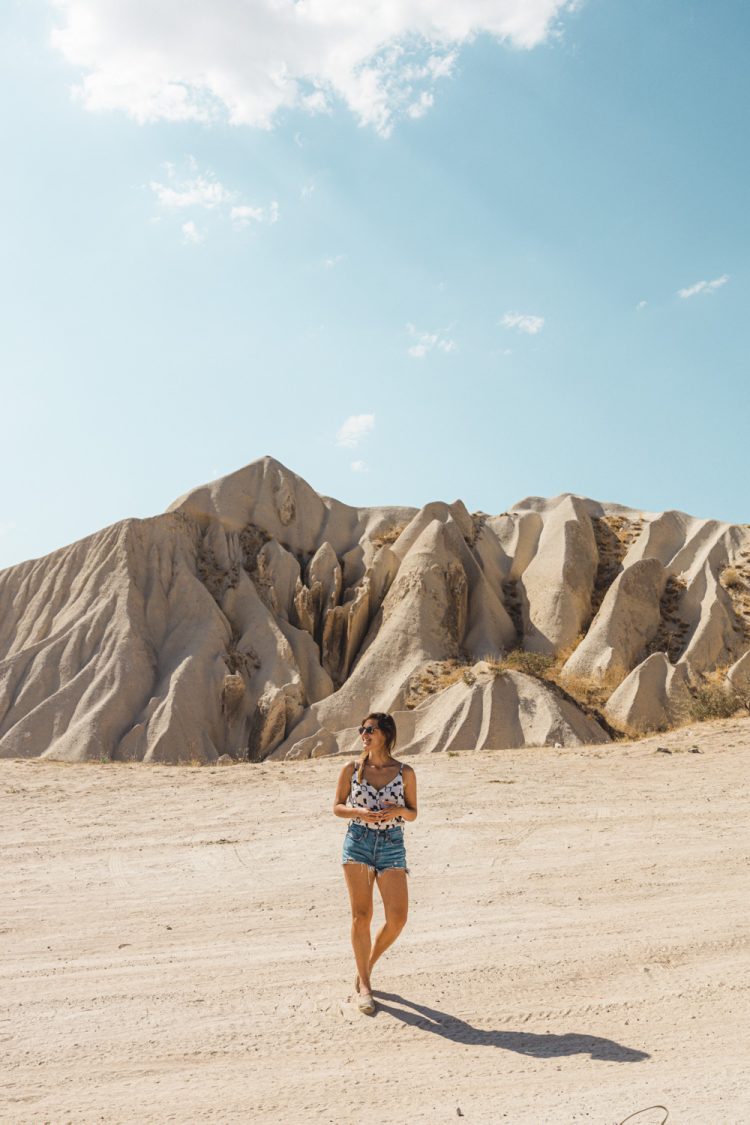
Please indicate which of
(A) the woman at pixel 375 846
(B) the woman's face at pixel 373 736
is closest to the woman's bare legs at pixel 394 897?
(A) the woman at pixel 375 846

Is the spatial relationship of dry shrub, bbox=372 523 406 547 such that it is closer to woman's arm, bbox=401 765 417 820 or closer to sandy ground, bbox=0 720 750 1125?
sandy ground, bbox=0 720 750 1125

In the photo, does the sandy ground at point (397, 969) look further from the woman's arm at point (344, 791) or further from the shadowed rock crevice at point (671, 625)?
Result: the shadowed rock crevice at point (671, 625)

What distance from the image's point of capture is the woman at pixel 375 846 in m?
5.04

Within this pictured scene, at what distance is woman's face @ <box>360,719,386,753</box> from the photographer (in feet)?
17.0

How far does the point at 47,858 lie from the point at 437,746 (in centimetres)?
1483

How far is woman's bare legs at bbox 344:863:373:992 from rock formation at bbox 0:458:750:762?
17.8m

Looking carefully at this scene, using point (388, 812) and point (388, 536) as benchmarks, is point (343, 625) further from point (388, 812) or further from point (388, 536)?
point (388, 812)

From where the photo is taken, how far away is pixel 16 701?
3105cm

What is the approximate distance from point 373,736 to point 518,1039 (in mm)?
1710

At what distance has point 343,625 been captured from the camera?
35.7 metres

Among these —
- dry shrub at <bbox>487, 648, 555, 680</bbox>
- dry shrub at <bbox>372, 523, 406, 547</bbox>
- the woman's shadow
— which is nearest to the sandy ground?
the woman's shadow

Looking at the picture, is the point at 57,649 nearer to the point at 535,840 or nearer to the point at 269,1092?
the point at 535,840

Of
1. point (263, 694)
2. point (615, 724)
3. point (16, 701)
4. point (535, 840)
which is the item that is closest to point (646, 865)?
point (535, 840)

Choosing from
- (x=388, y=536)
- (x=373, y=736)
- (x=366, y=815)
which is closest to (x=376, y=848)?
(x=366, y=815)
